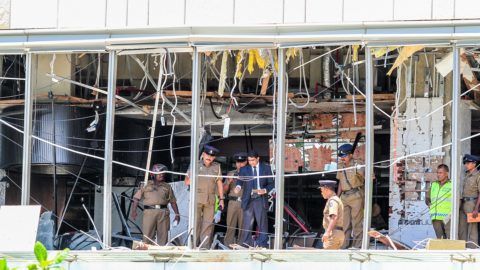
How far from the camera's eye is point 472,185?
19578 millimetres

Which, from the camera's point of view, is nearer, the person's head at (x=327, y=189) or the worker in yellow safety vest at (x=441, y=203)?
the person's head at (x=327, y=189)

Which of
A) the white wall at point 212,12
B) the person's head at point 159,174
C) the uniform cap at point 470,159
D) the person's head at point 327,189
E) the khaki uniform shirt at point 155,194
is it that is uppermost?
the white wall at point 212,12

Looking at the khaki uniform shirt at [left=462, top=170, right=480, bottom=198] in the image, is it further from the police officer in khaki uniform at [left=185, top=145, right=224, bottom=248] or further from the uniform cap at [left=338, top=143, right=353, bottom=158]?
the police officer in khaki uniform at [left=185, top=145, right=224, bottom=248]

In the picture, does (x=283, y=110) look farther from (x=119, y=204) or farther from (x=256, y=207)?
(x=119, y=204)

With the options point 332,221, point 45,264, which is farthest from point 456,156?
point 45,264

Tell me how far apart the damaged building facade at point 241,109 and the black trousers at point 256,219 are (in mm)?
222

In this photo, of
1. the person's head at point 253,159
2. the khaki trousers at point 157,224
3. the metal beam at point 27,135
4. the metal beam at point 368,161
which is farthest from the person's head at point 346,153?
the metal beam at point 27,135

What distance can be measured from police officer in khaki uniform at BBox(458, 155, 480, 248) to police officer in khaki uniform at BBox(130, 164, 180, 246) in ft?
15.9

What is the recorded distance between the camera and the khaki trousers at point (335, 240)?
19031 millimetres

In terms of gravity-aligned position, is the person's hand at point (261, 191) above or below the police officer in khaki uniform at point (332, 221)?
above

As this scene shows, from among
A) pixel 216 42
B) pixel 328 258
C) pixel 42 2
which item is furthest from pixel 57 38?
pixel 328 258

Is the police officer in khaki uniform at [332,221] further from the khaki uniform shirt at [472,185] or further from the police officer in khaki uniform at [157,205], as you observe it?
the police officer in khaki uniform at [157,205]

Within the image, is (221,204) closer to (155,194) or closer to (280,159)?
(155,194)

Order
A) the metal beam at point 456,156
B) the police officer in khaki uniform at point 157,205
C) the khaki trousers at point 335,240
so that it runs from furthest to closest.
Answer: the police officer in khaki uniform at point 157,205 < the khaki trousers at point 335,240 < the metal beam at point 456,156
